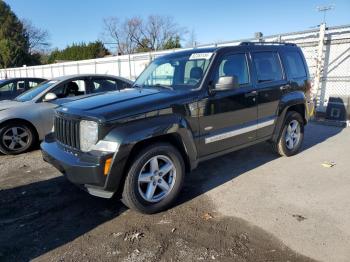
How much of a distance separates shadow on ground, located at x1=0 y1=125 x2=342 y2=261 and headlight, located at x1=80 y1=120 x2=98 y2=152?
3.02 feet

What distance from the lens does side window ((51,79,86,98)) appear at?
7.55 m

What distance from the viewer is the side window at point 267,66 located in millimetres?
5230

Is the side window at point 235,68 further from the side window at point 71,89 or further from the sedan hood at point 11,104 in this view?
the sedan hood at point 11,104

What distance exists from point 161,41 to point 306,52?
53.1 meters

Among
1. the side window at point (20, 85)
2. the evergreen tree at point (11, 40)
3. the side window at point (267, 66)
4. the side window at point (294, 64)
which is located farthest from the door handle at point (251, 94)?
the evergreen tree at point (11, 40)

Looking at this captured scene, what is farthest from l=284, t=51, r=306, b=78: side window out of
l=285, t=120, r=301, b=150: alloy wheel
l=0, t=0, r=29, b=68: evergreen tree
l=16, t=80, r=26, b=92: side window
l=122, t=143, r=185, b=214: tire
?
l=0, t=0, r=29, b=68: evergreen tree

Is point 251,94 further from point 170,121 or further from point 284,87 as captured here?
point 170,121

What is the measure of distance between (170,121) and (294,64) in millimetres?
3351

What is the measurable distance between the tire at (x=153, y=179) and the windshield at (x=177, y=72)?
1.08m

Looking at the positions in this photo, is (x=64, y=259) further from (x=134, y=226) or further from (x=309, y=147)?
(x=309, y=147)

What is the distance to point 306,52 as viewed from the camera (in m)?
11.3

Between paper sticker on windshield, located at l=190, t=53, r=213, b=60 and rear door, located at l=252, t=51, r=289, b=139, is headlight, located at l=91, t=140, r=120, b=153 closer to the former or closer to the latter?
paper sticker on windshield, located at l=190, t=53, r=213, b=60

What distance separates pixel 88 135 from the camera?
3668 mm

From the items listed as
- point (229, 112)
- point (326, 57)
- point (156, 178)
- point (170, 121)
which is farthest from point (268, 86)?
point (326, 57)
